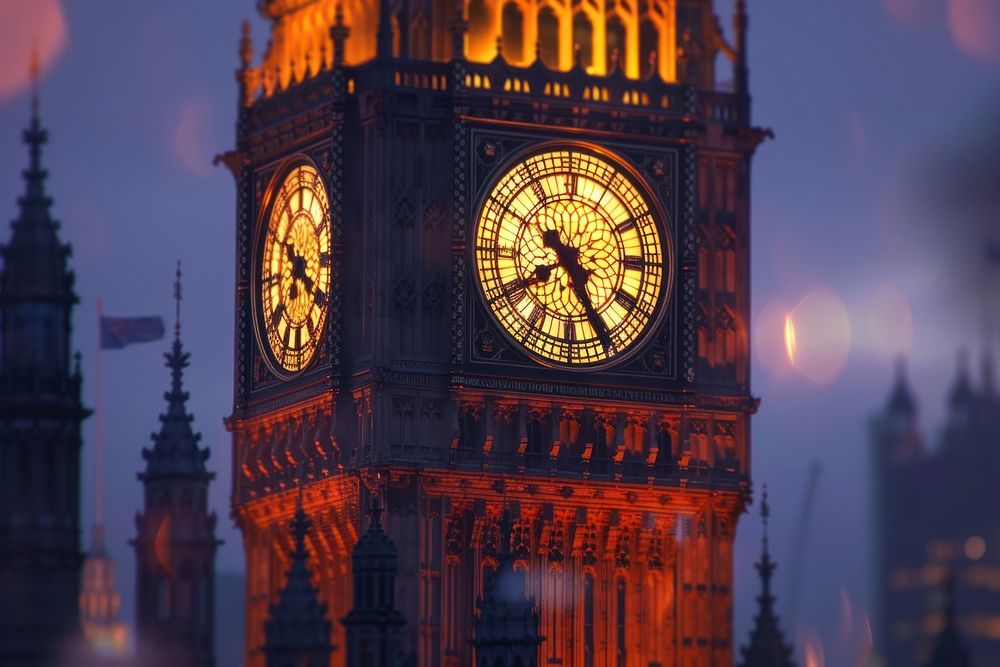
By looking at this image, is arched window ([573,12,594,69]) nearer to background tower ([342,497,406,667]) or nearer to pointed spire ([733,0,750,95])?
pointed spire ([733,0,750,95])

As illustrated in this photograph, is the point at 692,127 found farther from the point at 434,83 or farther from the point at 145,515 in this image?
the point at 145,515

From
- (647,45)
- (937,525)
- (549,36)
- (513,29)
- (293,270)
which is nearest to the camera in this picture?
(937,525)

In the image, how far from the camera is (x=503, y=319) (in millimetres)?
144375

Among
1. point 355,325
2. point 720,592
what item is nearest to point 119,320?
point 355,325

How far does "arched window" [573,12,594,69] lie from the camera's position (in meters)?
146

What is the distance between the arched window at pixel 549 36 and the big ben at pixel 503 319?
0.17 feet

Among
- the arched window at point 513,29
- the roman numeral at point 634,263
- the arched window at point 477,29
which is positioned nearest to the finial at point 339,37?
the arched window at point 477,29

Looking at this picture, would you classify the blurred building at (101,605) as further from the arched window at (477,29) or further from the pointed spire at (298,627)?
the arched window at (477,29)

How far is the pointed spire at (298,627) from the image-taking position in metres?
132

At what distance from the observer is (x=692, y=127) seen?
14675 centimetres

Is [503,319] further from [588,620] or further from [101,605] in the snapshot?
[101,605]

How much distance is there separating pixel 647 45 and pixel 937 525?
25273 millimetres

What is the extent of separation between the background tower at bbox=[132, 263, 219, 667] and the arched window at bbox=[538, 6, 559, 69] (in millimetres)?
14977

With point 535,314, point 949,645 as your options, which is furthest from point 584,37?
point 949,645
